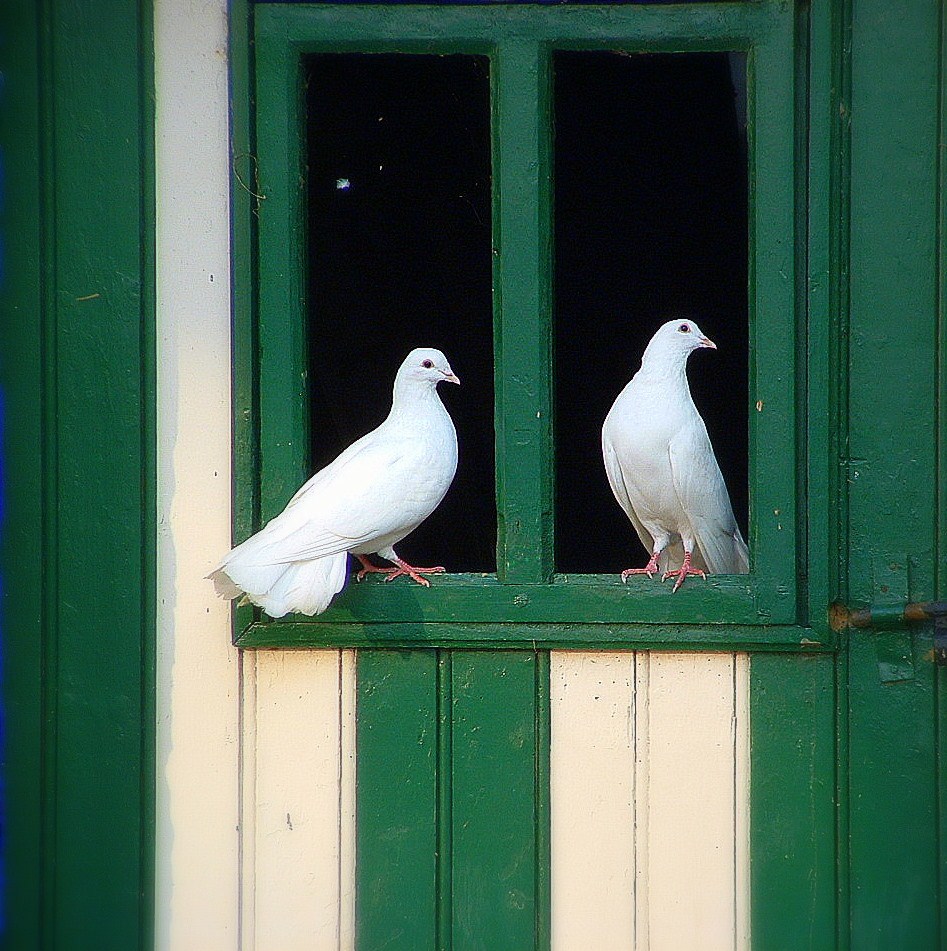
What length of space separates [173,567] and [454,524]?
3.88 feet

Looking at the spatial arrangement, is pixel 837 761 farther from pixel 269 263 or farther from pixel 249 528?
pixel 269 263

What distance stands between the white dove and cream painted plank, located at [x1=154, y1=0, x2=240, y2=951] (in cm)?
11

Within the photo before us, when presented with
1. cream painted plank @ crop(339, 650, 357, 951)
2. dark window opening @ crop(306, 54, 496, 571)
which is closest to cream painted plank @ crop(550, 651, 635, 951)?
cream painted plank @ crop(339, 650, 357, 951)

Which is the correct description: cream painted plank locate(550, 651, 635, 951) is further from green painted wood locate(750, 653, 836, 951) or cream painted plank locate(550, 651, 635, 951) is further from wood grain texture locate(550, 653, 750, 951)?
green painted wood locate(750, 653, 836, 951)

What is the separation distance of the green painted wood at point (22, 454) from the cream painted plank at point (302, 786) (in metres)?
0.42

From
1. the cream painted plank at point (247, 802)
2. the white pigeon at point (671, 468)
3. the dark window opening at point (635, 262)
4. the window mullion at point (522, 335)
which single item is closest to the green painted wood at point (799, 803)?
the white pigeon at point (671, 468)

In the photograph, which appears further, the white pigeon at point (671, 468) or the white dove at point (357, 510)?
the white pigeon at point (671, 468)

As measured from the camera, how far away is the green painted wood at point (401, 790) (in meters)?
2.12

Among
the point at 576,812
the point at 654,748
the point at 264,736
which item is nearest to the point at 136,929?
the point at 264,736

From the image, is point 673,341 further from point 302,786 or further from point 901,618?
point 302,786

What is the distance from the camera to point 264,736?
2143mm

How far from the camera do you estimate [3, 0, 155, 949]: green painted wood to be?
83.7 inches

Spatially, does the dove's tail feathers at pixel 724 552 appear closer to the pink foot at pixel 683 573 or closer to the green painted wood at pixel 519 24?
the pink foot at pixel 683 573

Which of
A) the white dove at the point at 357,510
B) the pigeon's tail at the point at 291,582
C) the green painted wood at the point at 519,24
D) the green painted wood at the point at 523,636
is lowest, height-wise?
the green painted wood at the point at 523,636
